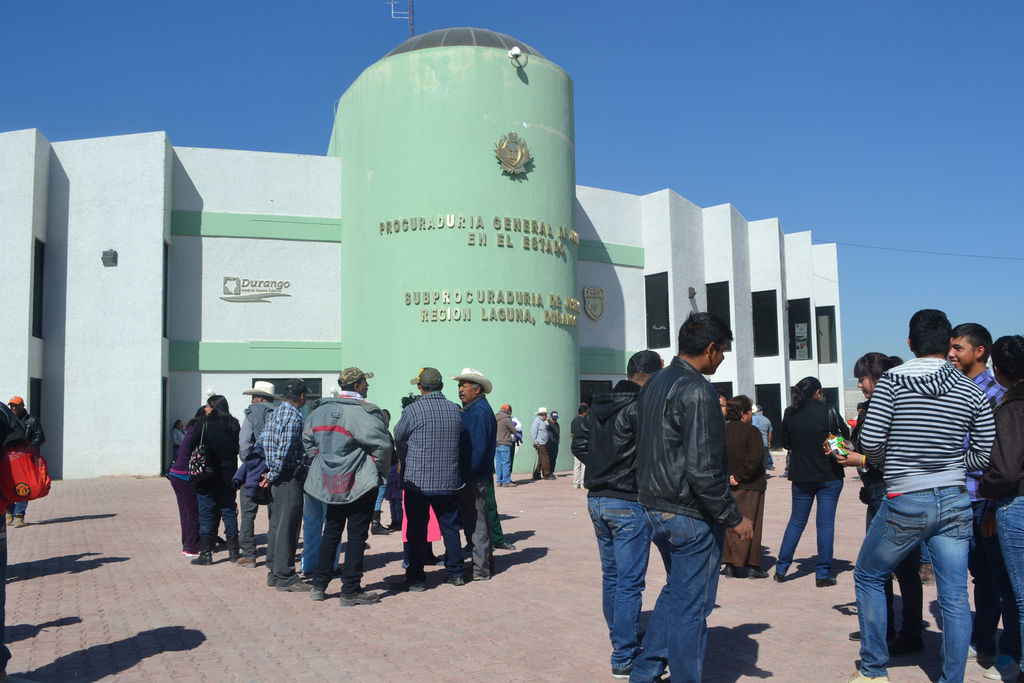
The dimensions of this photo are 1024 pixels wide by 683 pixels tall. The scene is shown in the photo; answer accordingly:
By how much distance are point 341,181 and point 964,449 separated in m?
20.4

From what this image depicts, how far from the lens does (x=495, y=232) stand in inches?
795

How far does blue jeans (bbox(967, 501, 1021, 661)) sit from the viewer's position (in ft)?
15.2

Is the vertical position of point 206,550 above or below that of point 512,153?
below

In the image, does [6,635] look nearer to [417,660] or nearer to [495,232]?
[417,660]

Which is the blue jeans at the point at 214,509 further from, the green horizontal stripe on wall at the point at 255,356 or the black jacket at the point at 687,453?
the green horizontal stripe on wall at the point at 255,356

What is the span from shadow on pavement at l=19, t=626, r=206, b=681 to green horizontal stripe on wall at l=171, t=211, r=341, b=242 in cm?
1718

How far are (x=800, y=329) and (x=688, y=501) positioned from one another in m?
28.3

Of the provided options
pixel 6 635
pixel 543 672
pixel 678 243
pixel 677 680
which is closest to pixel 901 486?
pixel 677 680

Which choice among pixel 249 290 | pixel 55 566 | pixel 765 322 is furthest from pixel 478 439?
pixel 765 322

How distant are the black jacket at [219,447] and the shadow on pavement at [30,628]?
2377mm

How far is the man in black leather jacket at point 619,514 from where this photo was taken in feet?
15.6

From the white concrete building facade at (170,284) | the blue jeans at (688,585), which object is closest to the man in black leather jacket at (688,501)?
the blue jeans at (688,585)

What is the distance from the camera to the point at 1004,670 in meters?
4.62

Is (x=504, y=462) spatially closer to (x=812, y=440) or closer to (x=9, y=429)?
(x=812, y=440)
